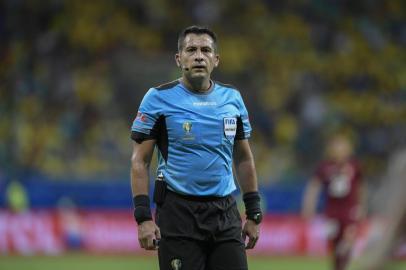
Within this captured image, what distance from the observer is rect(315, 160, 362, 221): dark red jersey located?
1283 cm

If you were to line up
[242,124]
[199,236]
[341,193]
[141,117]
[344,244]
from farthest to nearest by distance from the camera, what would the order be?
[341,193]
[344,244]
[242,124]
[141,117]
[199,236]

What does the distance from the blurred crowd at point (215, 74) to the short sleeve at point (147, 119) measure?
1201cm

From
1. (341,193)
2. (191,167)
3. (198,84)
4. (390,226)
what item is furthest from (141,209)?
(341,193)

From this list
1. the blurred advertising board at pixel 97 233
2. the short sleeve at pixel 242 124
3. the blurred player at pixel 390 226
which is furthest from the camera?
the blurred advertising board at pixel 97 233

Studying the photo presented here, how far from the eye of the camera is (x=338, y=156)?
12.9m

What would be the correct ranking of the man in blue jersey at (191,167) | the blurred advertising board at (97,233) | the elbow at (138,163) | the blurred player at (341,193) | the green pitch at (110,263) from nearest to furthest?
the man in blue jersey at (191,167) → the elbow at (138,163) → the blurred player at (341,193) → the green pitch at (110,263) → the blurred advertising board at (97,233)

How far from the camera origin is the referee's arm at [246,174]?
239 inches

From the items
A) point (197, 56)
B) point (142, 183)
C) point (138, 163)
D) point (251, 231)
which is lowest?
point (251, 231)

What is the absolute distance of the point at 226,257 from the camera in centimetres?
576

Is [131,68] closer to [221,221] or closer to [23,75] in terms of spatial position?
[23,75]

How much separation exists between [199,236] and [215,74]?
1390 cm

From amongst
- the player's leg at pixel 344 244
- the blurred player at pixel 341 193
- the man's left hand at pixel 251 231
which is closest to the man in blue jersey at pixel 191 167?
the man's left hand at pixel 251 231

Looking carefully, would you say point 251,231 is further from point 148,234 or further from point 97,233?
point 97,233

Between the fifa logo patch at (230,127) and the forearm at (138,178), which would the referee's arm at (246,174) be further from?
the forearm at (138,178)
